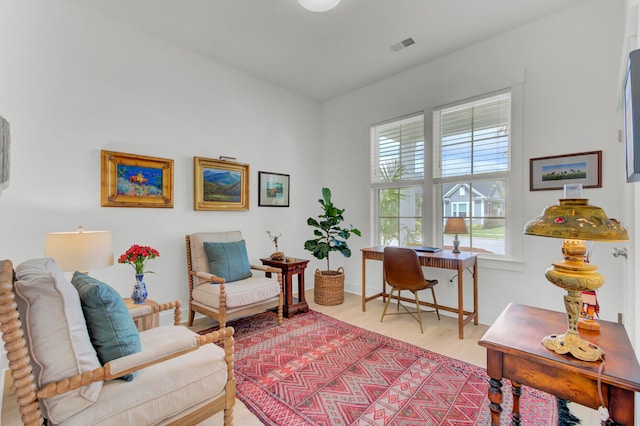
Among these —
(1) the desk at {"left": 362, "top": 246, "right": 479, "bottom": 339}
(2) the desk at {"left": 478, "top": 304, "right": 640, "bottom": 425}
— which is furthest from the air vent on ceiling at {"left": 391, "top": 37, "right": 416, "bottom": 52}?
(2) the desk at {"left": 478, "top": 304, "right": 640, "bottom": 425}

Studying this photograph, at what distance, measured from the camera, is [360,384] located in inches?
84.1

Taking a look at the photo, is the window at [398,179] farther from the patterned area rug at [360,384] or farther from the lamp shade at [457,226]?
the patterned area rug at [360,384]

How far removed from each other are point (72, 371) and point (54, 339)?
146 mm

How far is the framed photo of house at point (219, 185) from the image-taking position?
3.50 m

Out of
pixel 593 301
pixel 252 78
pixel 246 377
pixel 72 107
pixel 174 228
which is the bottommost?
pixel 246 377

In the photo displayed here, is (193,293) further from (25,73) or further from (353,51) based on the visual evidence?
(353,51)

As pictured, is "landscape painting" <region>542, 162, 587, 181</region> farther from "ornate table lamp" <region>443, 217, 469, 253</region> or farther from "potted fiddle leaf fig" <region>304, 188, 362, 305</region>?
"potted fiddle leaf fig" <region>304, 188, 362, 305</region>

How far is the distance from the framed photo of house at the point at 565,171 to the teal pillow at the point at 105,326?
140 inches

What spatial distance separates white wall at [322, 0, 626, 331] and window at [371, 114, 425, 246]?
37 cm

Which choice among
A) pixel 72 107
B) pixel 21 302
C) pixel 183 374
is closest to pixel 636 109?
pixel 183 374

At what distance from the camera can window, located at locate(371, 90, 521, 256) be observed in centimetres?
323

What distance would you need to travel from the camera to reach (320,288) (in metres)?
3.98

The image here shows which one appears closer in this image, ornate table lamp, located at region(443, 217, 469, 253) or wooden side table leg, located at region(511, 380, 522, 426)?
wooden side table leg, located at region(511, 380, 522, 426)

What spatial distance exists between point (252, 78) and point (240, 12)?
1299mm
